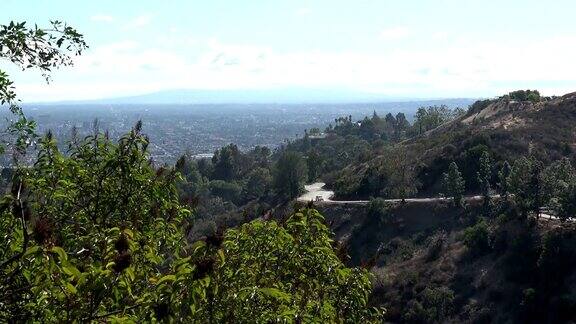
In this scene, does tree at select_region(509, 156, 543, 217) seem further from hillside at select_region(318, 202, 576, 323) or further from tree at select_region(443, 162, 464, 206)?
tree at select_region(443, 162, 464, 206)

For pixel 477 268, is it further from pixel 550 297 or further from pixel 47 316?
pixel 47 316

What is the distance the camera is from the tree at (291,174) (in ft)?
261

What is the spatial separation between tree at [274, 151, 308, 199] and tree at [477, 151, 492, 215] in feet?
85.9

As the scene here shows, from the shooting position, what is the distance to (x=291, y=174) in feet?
263

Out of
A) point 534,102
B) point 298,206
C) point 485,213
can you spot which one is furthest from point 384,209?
point 298,206

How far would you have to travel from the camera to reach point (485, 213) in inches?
2216

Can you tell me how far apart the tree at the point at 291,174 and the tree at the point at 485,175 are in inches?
1031

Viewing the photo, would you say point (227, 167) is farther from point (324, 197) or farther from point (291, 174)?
point (324, 197)

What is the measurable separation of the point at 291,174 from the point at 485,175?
2895cm

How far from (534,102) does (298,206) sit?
92150 millimetres

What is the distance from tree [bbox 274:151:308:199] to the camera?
79.5 metres

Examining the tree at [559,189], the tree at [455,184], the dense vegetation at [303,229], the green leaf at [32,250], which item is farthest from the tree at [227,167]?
the green leaf at [32,250]

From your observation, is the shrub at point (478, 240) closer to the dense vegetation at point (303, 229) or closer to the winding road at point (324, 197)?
the dense vegetation at point (303, 229)

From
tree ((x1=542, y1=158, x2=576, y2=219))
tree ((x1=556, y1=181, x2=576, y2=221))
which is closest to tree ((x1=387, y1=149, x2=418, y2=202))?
tree ((x1=542, y1=158, x2=576, y2=219))
